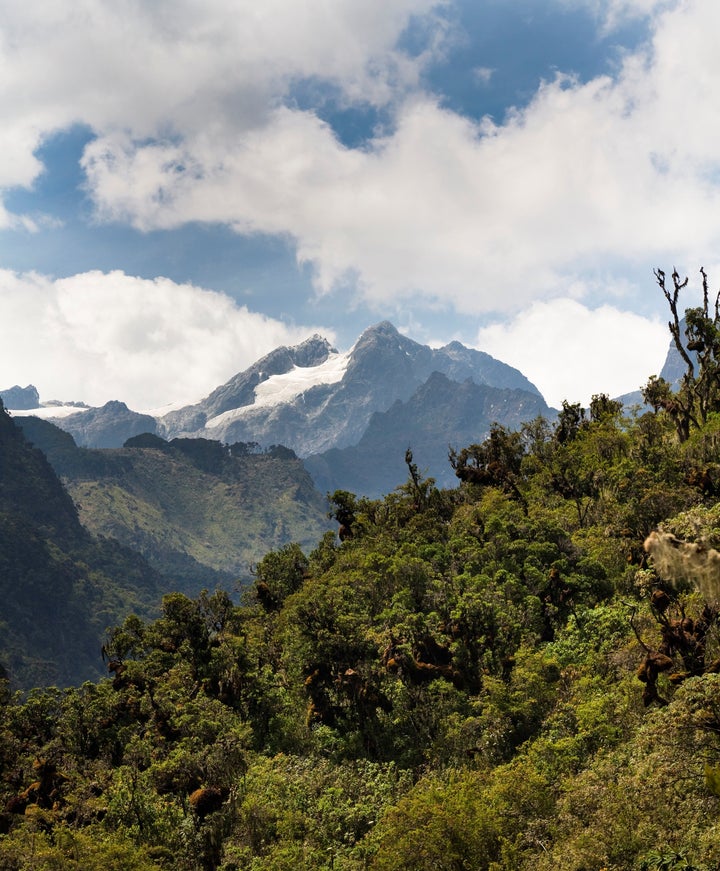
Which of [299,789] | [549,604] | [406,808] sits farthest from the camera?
[549,604]

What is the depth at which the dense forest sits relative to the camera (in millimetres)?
19891

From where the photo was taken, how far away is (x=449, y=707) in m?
37.7

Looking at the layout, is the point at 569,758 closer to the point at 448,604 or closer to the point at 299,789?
the point at 299,789

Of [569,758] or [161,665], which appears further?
[161,665]

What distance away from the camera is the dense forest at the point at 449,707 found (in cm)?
1989

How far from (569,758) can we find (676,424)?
47.0m

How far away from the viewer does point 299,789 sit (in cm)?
3141

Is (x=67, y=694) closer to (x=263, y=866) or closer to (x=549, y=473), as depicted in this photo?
(x=263, y=866)

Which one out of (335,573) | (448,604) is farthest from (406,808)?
(335,573)

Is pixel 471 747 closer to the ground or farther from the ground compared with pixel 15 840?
closer to the ground

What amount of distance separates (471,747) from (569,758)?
883 centimetres

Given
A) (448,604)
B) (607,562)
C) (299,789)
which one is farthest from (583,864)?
(607,562)

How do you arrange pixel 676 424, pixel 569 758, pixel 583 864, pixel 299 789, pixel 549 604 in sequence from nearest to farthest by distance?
pixel 583 864 → pixel 569 758 → pixel 299 789 → pixel 549 604 → pixel 676 424

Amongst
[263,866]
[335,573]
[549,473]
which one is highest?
[549,473]
